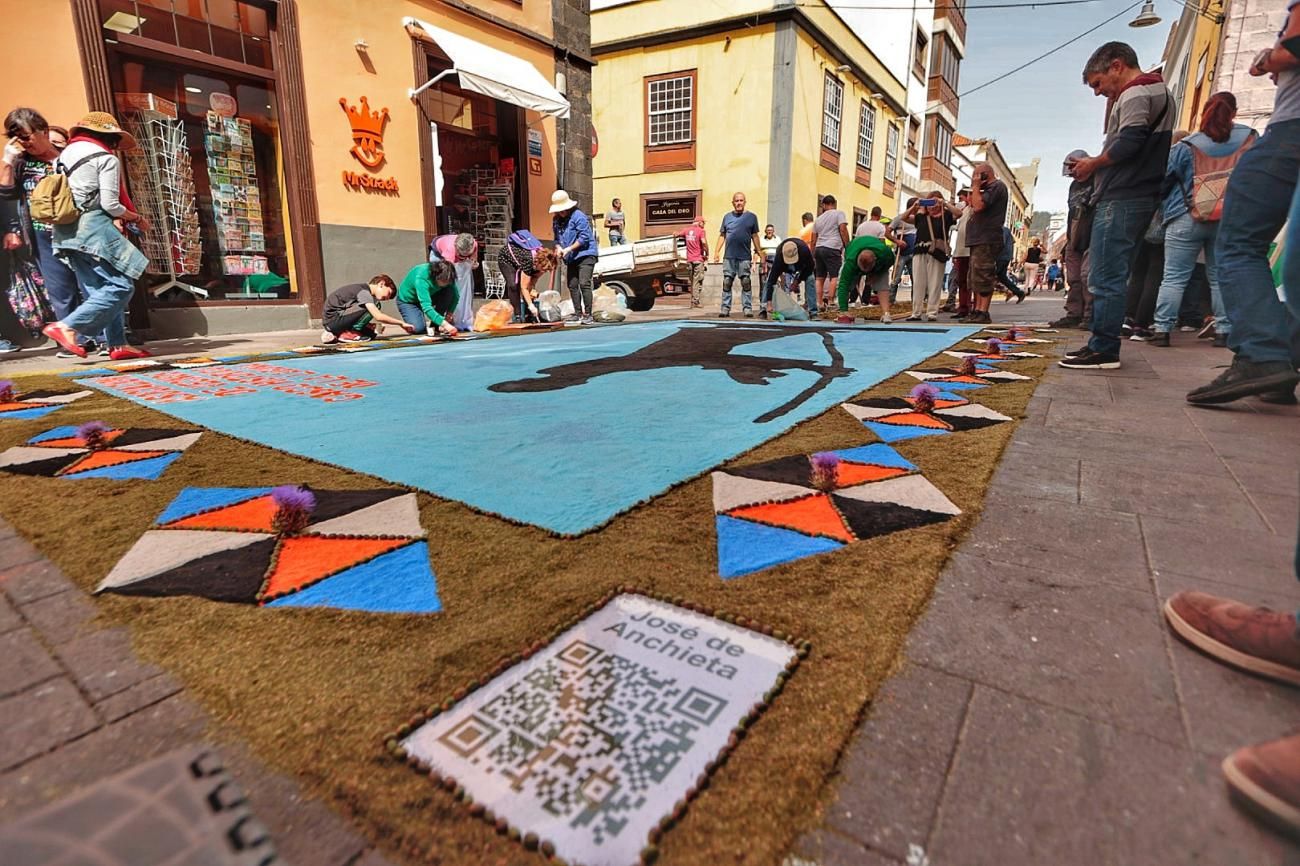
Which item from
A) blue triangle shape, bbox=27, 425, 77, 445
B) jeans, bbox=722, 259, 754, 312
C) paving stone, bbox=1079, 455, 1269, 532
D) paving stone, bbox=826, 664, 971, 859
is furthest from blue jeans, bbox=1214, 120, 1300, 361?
jeans, bbox=722, 259, 754, 312

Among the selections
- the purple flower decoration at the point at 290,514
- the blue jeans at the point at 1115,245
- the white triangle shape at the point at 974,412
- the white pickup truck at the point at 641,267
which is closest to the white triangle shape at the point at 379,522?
the purple flower decoration at the point at 290,514

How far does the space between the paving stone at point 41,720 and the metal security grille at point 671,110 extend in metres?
18.5

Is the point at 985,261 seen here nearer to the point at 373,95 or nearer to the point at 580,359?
the point at 580,359

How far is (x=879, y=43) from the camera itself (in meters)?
20.9

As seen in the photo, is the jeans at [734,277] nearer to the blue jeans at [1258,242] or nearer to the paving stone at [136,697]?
the blue jeans at [1258,242]

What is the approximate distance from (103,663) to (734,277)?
9.50 m

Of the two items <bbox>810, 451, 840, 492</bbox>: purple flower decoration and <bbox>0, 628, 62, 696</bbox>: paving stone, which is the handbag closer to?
<bbox>0, 628, 62, 696</bbox>: paving stone

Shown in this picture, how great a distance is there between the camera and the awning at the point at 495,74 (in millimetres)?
8766

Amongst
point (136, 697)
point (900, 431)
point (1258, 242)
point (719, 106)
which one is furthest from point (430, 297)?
point (719, 106)

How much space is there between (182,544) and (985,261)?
27.3 feet

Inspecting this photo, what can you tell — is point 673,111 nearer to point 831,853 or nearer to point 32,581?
point 32,581

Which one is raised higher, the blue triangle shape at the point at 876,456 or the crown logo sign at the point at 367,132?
the crown logo sign at the point at 367,132

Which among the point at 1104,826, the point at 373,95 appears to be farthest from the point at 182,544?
the point at 373,95

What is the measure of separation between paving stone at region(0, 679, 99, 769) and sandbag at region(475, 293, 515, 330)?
24.5 ft
